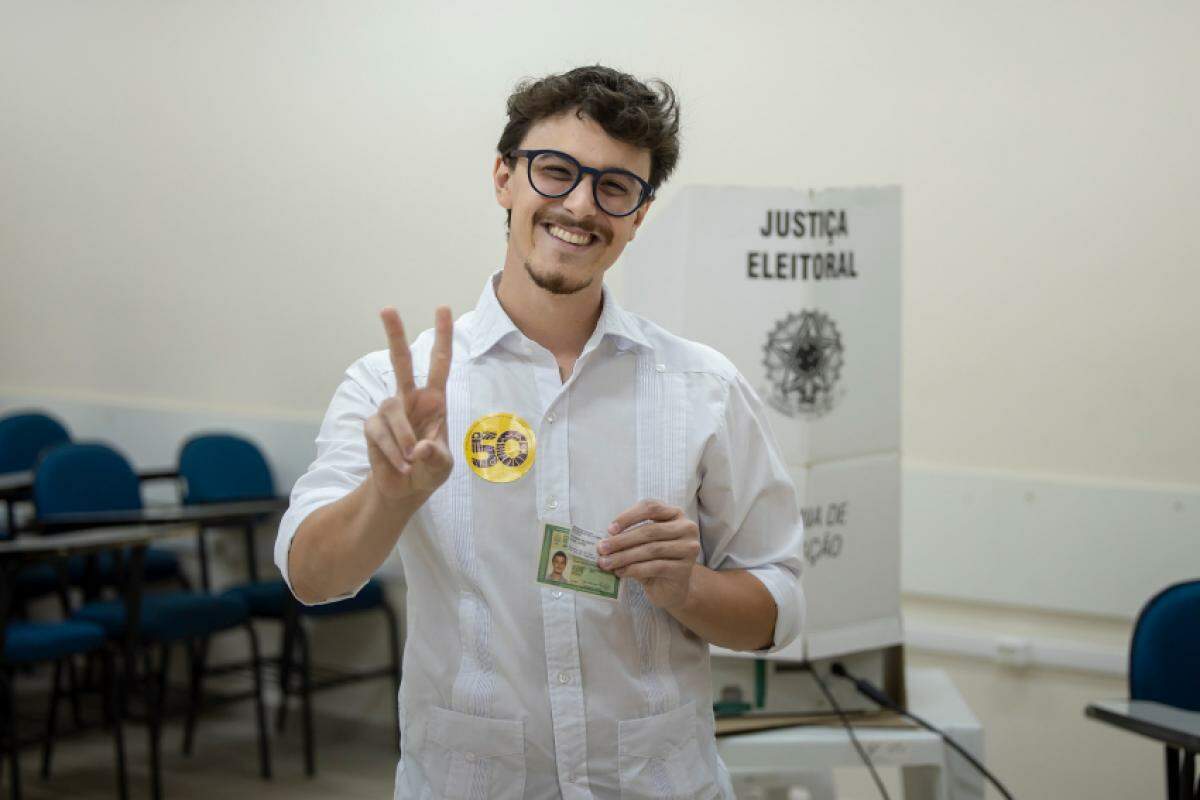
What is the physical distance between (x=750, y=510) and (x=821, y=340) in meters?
0.69

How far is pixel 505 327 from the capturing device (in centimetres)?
146

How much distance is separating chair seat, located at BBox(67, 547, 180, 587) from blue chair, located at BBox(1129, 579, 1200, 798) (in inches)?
138

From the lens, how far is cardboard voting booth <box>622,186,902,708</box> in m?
2.08

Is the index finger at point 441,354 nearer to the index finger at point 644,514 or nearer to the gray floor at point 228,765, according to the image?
the index finger at point 644,514

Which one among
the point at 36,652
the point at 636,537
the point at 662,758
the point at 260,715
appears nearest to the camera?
the point at 636,537

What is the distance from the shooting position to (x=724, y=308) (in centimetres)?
209

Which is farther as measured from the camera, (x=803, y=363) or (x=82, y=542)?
(x=82, y=542)

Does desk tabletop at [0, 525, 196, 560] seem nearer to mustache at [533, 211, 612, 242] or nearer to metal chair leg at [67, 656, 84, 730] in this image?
metal chair leg at [67, 656, 84, 730]

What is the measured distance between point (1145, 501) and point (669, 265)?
180cm

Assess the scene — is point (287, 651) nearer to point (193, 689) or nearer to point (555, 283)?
point (193, 689)

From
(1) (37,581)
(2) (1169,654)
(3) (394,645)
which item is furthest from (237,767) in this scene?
(2) (1169,654)

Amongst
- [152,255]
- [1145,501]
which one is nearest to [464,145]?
[152,255]

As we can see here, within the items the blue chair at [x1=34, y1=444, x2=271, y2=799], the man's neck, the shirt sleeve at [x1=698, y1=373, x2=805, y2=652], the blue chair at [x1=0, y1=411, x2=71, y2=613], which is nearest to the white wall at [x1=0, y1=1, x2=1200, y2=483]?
the blue chair at [x1=0, y1=411, x2=71, y2=613]

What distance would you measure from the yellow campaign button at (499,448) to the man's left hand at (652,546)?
0.51ft
